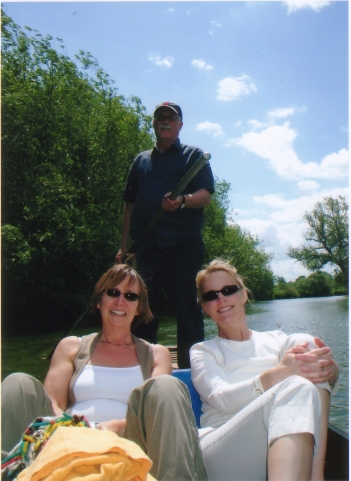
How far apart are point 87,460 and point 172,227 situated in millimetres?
1659

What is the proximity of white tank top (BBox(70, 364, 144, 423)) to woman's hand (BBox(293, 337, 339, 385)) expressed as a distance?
21.5 inches

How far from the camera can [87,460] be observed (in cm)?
86

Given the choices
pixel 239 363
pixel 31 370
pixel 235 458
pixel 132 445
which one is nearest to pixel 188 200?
pixel 239 363

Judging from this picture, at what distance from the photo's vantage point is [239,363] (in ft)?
5.24

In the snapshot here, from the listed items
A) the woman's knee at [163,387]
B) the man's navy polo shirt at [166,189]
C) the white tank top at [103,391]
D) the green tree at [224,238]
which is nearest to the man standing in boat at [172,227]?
the man's navy polo shirt at [166,189]

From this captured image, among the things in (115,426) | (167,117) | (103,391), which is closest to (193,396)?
(103,391)

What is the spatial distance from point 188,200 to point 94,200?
1219 cm

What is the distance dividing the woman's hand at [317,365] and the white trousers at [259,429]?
0.06 meters

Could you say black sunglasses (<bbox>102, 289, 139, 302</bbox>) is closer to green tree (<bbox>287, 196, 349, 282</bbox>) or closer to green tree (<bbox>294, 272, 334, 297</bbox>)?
green tree (<bbox>287, 196, 349, 282</bbox>)

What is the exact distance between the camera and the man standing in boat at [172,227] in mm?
2393

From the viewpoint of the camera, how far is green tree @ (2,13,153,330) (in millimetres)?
11828

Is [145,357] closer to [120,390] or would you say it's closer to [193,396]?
[120,390]

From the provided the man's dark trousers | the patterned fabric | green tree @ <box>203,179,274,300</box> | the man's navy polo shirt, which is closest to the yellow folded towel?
the patterned fabric

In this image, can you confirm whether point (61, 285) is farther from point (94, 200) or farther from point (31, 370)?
point (31, 370)
